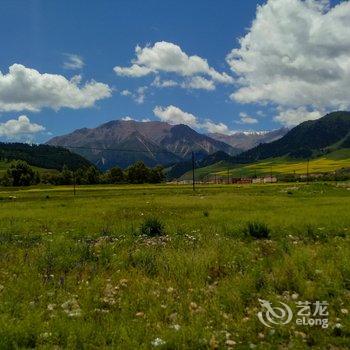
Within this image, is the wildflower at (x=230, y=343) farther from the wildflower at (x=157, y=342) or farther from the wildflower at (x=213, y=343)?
the wildflower at (x=157, y=342)

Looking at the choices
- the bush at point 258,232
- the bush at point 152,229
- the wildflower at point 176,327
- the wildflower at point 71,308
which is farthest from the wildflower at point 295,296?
the bush at point 152,229

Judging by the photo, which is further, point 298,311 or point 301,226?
point 301,226

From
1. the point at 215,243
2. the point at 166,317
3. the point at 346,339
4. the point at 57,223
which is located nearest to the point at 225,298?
the point at 166,317

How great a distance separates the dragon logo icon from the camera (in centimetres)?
1107

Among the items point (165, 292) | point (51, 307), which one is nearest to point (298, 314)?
point (165, 292)

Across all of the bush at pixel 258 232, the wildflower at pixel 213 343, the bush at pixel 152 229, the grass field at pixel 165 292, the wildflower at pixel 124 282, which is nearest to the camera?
the wildflower at pixel 213 343

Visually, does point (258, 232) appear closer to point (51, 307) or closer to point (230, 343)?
point (51, 307)

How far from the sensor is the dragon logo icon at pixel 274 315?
11.1 metres

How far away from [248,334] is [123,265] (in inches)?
278

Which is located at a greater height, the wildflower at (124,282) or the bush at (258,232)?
the wildflower at (124,282)

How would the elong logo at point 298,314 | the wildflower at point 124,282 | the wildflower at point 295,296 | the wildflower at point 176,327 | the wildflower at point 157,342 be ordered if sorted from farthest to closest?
the wildflower at point 124,282, the wildflower at point 295,296, the elong logo at point 298,314, the wildflower at point 176,327, the wildflower at point 157,342

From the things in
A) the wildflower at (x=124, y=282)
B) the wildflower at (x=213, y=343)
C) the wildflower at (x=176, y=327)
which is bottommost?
the wildflower at (x=213, y=343)

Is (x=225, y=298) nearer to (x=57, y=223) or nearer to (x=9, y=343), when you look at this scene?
(x=9, y=343)

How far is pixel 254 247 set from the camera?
1995 cm
